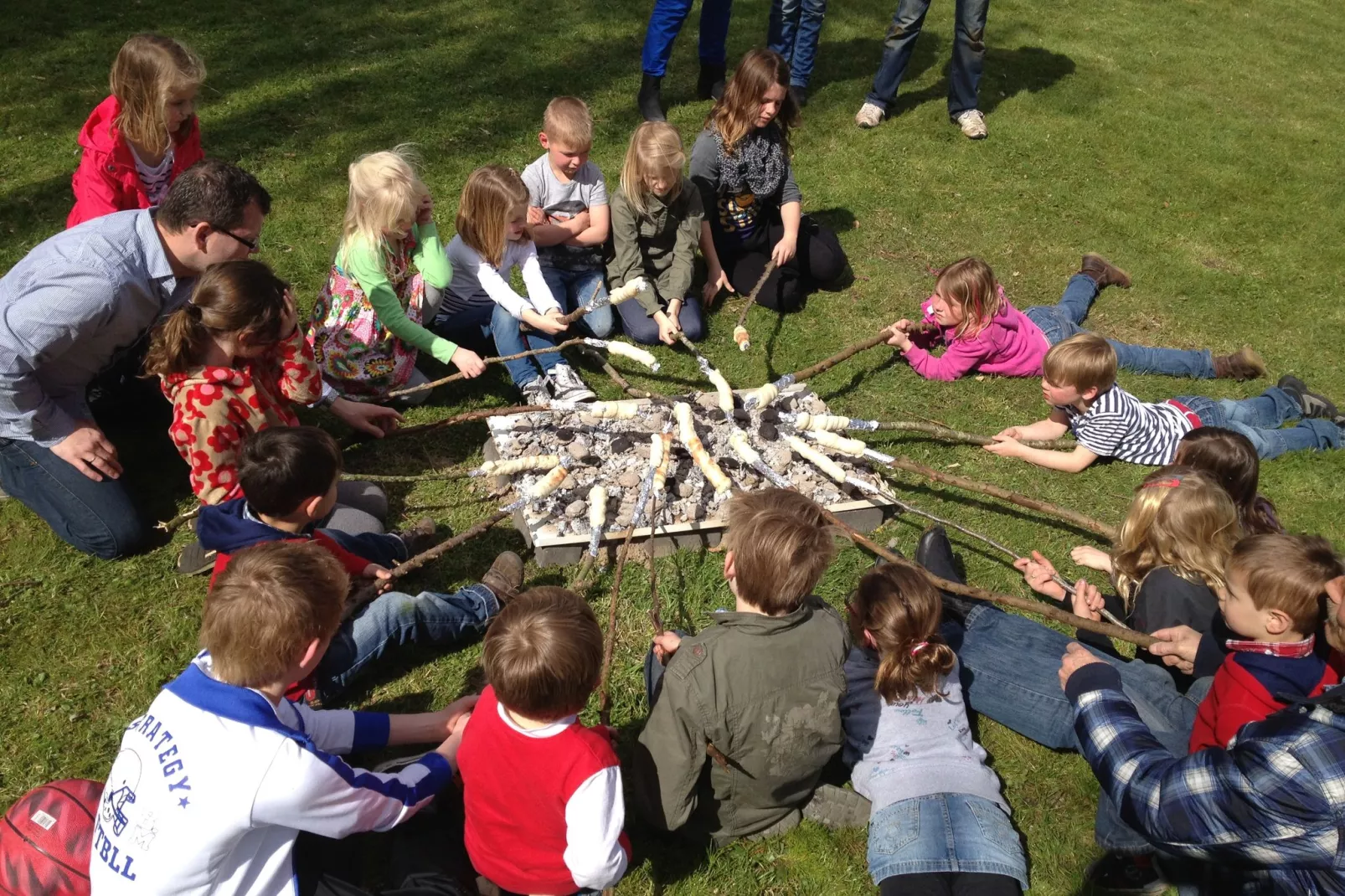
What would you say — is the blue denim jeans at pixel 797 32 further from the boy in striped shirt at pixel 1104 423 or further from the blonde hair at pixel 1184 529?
Answer: the blonde hair at pixel 1184 529

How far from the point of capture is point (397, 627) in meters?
3.53

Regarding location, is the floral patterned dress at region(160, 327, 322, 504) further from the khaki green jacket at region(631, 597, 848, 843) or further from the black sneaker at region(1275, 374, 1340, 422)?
the black sneaker at region(1275, 374, 1340, 422)

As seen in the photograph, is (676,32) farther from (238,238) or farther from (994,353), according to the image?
(238,238)

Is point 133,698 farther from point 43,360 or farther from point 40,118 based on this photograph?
point 40,118

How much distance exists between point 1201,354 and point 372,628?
5064mm

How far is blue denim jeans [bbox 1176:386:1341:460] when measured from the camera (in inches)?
204

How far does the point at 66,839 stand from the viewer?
8.09 ft

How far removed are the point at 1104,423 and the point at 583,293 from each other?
2900 millimetres

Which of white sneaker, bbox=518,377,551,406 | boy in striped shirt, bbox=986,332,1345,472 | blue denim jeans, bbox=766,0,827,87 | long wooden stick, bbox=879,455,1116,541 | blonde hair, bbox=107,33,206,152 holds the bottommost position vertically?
boy in striped shirt, bbox=986,332,1345,472

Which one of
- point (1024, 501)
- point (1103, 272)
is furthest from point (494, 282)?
point (1103, 272)

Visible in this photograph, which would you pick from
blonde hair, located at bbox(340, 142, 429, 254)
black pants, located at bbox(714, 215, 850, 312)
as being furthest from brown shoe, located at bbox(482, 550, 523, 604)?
black pants, located at bbox(714, 215, 850, 312)

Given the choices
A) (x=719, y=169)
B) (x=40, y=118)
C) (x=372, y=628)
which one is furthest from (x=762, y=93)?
(x=40, y=118)

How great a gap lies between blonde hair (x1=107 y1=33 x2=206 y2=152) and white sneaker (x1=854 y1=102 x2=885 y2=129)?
535 centimetres

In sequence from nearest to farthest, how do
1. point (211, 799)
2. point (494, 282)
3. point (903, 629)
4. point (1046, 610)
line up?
point (211, 799) → point (903, 629) → point (1046, 610) → point (494, 282)
